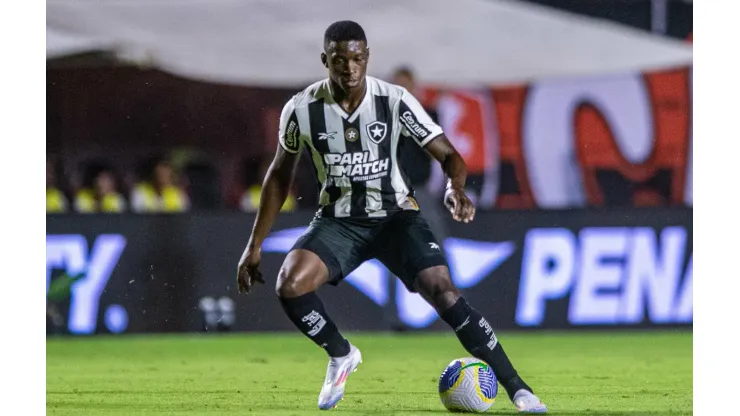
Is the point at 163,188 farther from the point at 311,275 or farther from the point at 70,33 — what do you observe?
the point at 311,275

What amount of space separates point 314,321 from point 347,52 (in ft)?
4.48

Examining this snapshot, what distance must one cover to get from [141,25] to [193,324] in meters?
5.83

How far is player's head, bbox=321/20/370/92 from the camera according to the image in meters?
6.27

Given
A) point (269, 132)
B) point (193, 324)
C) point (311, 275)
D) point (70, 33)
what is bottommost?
point (193, 324)

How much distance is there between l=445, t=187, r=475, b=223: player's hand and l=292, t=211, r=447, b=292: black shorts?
1.47 ft

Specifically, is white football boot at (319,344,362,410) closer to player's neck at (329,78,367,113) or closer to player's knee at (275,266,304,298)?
player's knee at (275,266,304,298)

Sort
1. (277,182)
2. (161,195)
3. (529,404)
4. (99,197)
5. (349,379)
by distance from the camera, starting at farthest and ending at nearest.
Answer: (161,195), (99,197), (349,379), (277,182), (529,404)

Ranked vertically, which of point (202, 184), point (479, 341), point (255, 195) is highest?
point (202, 184)

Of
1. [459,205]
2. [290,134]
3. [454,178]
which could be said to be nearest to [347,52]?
[290,134]

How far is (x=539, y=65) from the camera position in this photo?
1745cm

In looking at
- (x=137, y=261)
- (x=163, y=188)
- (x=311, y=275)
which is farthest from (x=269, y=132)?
(x=311, y=275)

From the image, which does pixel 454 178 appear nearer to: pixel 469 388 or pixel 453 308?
pixel 453 308

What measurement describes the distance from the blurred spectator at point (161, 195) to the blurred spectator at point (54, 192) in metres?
0.74

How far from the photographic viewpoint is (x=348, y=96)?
21.8 ft
